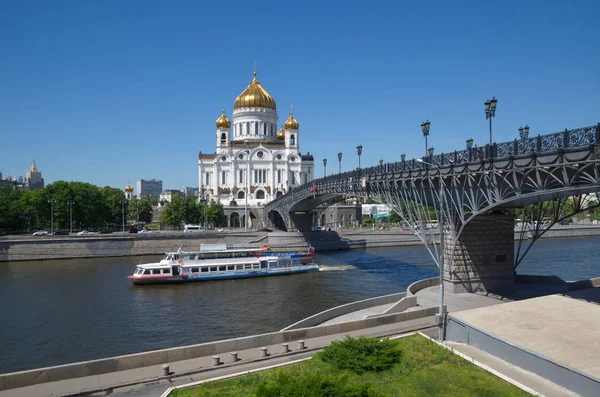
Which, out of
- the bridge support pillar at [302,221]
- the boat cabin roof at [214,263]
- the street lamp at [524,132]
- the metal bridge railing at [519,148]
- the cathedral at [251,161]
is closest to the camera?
the metal bridge railing at [519,148]

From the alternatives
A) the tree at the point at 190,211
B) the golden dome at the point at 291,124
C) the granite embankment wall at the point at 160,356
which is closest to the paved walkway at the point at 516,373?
the granite embankment wall at the point at 160,356

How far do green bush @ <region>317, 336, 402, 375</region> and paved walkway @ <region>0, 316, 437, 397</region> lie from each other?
5.39 feet

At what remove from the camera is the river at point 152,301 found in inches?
857

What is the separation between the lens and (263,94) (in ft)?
312

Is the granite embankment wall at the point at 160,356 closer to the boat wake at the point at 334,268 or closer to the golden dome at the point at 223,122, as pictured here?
the boat wake at the point at 334,268

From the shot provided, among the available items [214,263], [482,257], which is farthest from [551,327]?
[214,263]

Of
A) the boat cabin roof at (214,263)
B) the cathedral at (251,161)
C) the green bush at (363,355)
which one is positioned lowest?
the green bush at (363,355)

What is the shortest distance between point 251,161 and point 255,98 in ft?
46.9

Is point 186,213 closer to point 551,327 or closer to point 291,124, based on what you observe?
point 291,124

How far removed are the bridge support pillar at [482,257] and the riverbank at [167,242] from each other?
1422 inches

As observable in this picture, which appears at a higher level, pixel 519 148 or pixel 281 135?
pixel 281 135

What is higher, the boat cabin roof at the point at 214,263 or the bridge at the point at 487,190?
the bridge at the point at 487,190

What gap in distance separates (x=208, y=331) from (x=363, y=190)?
57.8 feet

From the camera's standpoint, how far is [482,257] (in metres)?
25.5
